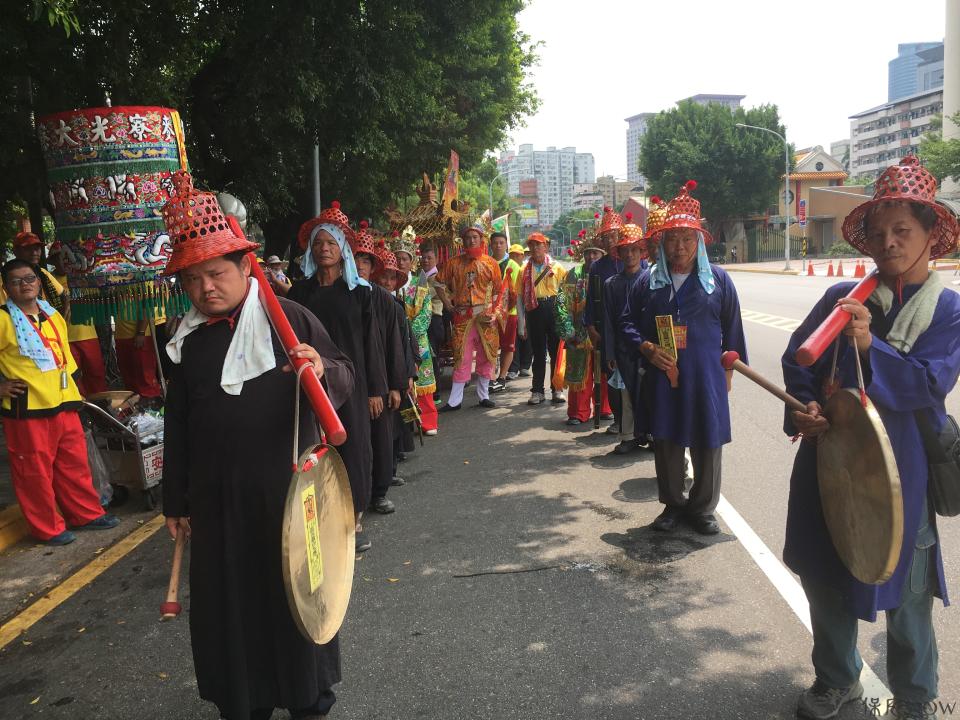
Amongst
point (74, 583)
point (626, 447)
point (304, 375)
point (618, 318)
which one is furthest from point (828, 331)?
point (626, 447)

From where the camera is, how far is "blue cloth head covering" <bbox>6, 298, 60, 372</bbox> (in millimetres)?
5266

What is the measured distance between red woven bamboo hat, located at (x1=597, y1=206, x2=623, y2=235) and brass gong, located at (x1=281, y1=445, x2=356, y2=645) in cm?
534

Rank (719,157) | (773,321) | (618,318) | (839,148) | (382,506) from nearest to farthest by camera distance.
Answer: (382,506)
(618,318)
(773,321)
(719,157)
(839,148)

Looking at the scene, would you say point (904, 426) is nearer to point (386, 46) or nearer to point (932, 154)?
point (386, 46)

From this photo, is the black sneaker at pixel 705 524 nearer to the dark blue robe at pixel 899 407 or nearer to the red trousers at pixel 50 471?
the dark blue robe at pixel 899 407

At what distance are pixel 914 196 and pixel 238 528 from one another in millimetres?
2608

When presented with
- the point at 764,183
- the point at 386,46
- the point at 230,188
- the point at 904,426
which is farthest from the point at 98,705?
the point at 764,183

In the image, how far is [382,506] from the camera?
5.78m

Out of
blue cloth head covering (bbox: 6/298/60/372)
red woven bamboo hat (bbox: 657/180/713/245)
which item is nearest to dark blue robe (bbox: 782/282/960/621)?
red woven bamboo hat (bbox: 657/180/713/245)

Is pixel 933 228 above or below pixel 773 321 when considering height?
above

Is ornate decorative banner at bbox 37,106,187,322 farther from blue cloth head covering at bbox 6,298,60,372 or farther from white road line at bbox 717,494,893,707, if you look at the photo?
white road line at bbox 717,494,893,707

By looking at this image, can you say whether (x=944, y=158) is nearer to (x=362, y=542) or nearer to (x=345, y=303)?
(x=345, y=303)

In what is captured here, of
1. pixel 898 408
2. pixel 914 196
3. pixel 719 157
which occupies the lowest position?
pixel 898 408

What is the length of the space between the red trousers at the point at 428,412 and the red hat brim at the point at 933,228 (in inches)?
217
